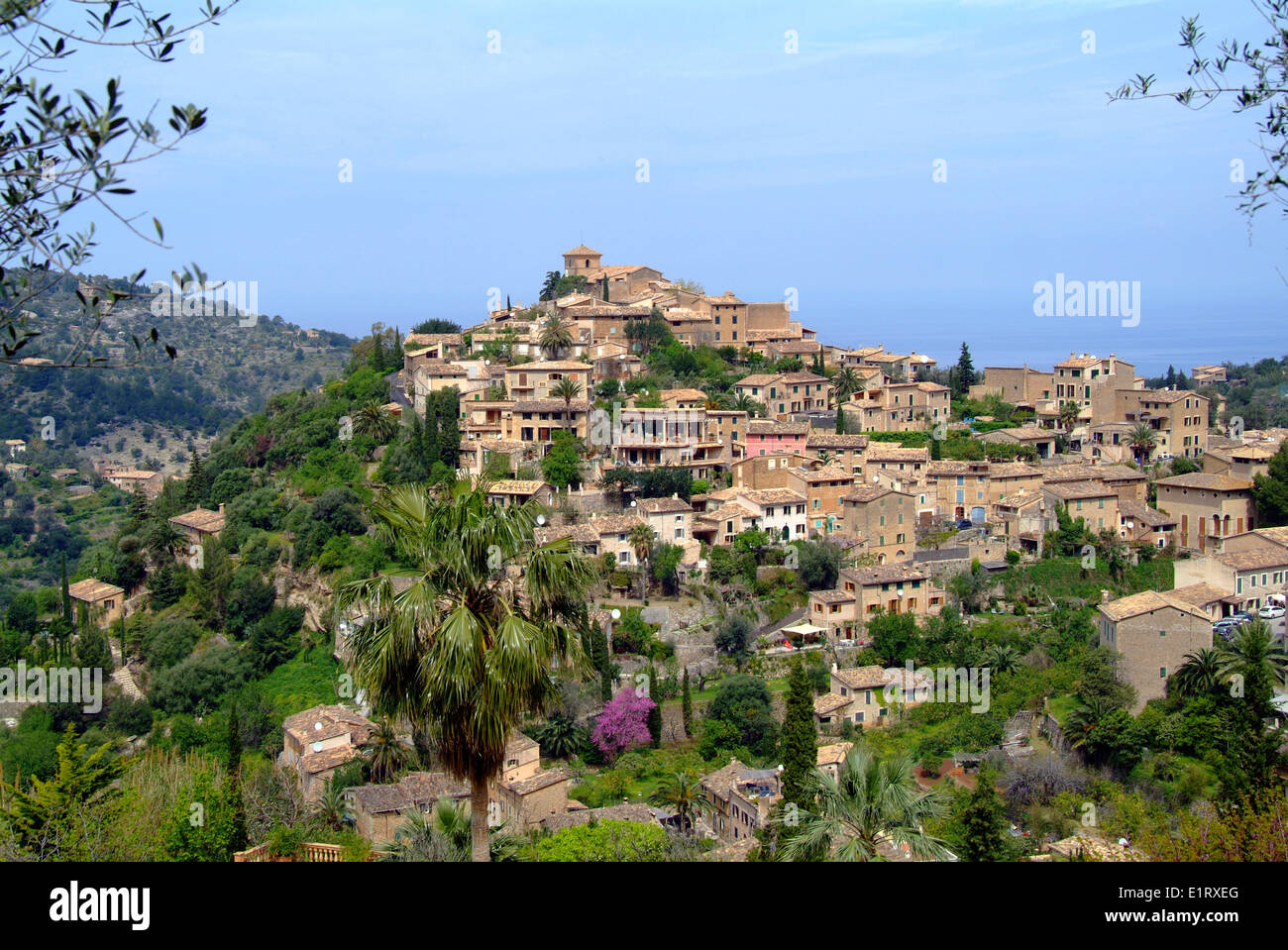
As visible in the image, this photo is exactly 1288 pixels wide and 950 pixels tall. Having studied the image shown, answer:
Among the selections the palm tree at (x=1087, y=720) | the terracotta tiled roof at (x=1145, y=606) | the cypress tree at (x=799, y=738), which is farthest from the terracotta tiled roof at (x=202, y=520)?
the terracotta tiled roof at (x=1145, y=606)

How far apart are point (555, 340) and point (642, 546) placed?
12.9 m

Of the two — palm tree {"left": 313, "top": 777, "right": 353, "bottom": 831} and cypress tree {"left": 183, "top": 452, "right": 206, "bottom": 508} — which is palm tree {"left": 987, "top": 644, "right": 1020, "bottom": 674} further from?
cypress tree {"left": 183, "top": 452, "right": 206, "bottom": 508}

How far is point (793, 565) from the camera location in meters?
35.4

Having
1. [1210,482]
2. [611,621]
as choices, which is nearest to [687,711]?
[611,621]

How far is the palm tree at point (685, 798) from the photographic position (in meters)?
24.5

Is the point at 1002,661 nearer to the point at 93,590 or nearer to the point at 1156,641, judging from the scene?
the point at 1156,641

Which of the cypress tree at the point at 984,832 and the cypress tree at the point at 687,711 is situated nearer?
the cypress tree at the point at 984,832

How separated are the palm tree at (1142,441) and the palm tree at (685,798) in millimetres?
25331

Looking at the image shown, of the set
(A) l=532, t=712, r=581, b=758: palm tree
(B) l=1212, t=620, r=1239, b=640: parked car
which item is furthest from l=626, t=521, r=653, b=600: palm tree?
(B) l=1212, t=620, r=1239, b=640: parked car

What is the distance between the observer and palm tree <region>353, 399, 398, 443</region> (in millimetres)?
42781

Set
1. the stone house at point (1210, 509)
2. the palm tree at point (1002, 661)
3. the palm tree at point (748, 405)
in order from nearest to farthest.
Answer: the palm tree at point (1002, 661)
the stone house at point (1210, 509)
the palm tree at point (748, 405)

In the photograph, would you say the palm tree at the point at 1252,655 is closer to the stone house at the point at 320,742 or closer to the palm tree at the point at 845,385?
the stone house at the point at 320,742

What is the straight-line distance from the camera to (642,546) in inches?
1346
